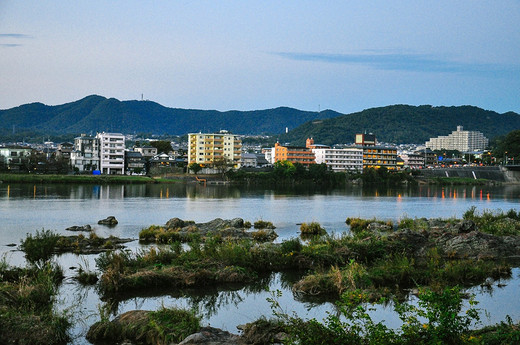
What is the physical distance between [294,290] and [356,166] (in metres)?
114

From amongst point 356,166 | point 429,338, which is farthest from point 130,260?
point 356,166

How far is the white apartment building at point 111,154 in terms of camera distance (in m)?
101

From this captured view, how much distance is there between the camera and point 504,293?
15.2m

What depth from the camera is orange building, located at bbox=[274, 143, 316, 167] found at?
122188 mm

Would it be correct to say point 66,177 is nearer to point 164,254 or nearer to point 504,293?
point 164,254

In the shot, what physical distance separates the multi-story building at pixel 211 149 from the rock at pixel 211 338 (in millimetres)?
100975

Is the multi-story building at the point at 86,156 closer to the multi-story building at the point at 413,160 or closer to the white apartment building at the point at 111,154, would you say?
the white apartment building at the point at 111,154

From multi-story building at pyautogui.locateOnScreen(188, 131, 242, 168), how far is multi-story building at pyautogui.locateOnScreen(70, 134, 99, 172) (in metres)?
19.7

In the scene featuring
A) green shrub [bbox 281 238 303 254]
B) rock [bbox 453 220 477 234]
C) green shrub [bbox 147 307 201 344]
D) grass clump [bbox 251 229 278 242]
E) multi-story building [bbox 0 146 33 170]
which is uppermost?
multi-story building [bbox 0 146 33 170]

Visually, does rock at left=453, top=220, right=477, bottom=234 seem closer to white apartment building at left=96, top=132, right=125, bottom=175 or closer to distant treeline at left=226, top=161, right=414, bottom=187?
distant treeline at left=226, top=161, right=414, bottom=187

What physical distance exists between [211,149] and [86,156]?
→ 1014 inches

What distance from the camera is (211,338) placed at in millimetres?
9758

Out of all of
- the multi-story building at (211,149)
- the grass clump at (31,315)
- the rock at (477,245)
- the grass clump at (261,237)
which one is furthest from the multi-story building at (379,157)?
the grass clump at (31,315)

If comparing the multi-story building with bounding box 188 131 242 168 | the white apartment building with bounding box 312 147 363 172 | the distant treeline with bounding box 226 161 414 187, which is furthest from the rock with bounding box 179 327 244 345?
the white apartment building with bounding box 312 147 363 172
